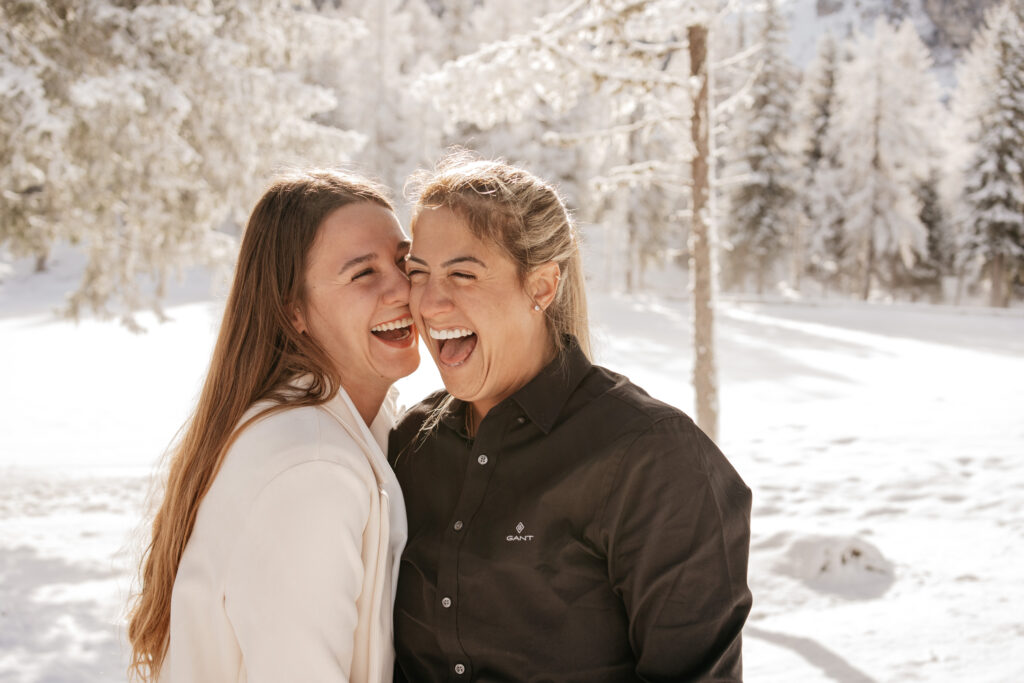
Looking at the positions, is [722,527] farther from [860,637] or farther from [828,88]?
[828,88]

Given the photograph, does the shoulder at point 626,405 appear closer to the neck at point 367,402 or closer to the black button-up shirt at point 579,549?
the black button-up shirt at point 579,549

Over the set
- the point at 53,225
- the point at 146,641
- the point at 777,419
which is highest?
A: the point at 53,225

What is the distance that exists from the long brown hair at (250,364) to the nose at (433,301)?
13.1 inches

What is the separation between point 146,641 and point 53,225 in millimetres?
8797

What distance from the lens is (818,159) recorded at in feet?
127

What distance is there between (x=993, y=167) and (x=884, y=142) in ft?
15.2

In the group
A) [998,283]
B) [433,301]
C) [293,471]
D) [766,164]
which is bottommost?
[998,283]

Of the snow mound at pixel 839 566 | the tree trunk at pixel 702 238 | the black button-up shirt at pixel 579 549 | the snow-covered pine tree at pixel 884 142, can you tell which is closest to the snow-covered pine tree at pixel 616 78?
the tree trunk at pixel 702 238

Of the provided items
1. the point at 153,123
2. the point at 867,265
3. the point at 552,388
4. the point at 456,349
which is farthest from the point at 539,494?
the point at 867,265

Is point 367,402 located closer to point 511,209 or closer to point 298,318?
point 298,318

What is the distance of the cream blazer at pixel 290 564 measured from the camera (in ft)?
6.29

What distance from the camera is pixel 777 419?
42.5 ft

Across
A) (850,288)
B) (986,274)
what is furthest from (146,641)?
(850,288)

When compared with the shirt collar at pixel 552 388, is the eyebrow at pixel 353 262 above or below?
above
